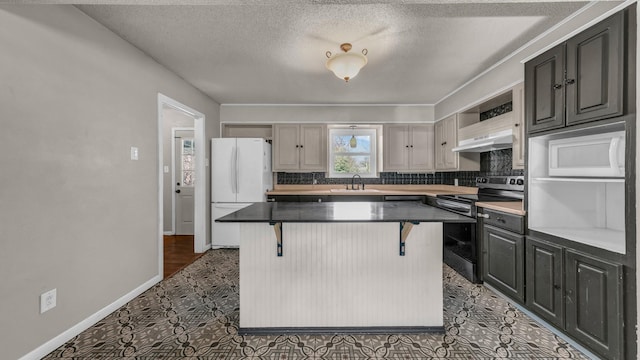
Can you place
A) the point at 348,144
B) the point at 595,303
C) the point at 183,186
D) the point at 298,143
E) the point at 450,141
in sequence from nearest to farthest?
the point at 595,303 < the point at 450,141 < the point at 298,143 < the point at 348,144 < the point at 183,186

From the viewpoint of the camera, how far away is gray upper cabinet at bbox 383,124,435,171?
480 cm

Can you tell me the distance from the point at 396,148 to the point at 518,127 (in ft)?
7.23

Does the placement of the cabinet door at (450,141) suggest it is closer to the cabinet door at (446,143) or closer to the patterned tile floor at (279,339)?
the cabinet door at (446,143)

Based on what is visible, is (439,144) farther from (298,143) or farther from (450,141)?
(298,143)

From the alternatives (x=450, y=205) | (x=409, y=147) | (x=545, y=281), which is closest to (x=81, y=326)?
(x=545, y=281)

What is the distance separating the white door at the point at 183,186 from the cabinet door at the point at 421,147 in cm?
432

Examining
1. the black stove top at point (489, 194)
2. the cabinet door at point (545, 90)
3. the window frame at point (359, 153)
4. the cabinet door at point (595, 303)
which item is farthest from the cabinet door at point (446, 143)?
the cabinet door at point (595, 303)

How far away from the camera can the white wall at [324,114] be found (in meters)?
4.80

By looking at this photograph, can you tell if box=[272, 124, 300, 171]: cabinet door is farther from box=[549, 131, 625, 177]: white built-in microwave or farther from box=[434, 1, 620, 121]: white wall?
box=[549, 131, 625, 177]: white built-in microwave

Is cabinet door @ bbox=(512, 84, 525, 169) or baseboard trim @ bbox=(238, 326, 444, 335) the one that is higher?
cabinet door @ bbox=(512, 84, 525, 169)

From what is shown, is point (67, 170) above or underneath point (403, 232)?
above

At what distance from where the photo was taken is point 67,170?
196 centimetres

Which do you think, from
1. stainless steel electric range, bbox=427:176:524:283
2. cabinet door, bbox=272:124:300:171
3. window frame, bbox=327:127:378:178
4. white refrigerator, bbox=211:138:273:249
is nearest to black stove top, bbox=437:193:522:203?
stainless steel electric range, bbox=427:176:524:283

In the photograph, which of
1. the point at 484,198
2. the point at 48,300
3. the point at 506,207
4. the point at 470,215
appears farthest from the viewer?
the point at 484,198
